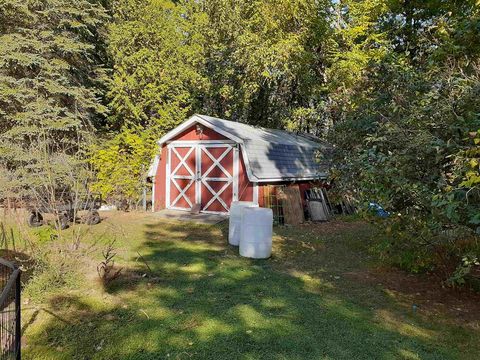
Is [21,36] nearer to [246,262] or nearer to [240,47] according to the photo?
[240,47]

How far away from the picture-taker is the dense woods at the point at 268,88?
4.73m

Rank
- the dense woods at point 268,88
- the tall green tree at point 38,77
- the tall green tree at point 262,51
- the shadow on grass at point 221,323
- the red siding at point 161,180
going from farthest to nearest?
1. the tall green tree at point 262,51
2. the red siding at point 161,180
3. the tall green tree at point 38,77
4. the dense woods at point 268,88
5. the shadow on grass at point 221,323

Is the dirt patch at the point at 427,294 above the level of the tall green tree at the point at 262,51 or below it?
below

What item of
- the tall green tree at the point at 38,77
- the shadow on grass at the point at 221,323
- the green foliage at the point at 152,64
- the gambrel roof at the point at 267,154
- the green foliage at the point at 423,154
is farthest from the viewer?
the green foliage at the point at 152,64

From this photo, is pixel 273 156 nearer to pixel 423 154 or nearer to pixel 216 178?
pixel 216 178

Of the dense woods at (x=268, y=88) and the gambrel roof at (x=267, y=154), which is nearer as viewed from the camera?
the dense woods at (x=268, y=88)

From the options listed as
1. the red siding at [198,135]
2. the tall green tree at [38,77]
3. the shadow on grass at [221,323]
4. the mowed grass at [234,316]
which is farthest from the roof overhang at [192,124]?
the shadow on grass at [221,323]

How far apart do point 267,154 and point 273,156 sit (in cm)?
27

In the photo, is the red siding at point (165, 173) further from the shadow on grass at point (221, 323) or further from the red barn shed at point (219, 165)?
the shadow on grass at point (221, 323)

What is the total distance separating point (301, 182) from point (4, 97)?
35.2ft

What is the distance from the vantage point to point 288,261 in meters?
7.00

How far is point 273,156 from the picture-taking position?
12.0 meters

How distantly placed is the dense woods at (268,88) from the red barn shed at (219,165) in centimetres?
101

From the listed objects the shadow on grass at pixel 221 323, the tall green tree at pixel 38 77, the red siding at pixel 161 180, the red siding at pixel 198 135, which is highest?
the tall green tree at pixel 38 77
